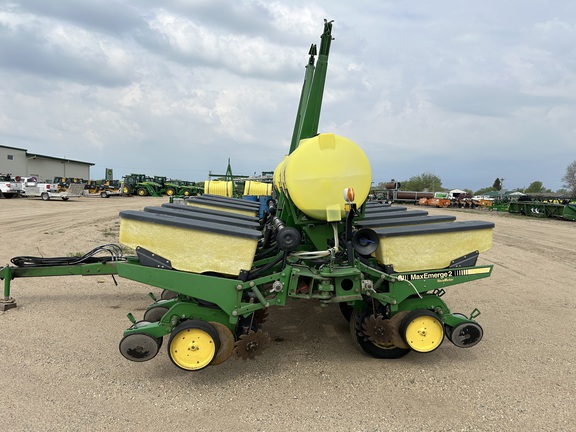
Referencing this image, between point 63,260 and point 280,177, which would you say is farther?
point 63,260

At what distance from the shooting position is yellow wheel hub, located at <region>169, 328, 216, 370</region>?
3.11 meters

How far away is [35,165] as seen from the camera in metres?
49.3

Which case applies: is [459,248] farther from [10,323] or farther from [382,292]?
[10,323]

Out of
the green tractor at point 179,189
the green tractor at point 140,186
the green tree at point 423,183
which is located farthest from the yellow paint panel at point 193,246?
the green tree at point 423,183

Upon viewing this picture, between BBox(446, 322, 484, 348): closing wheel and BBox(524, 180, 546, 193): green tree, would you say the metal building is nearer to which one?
BBox(446, 322, 484, 348): closing wheel


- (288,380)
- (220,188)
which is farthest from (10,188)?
(288,380)

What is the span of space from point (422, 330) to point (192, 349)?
6.52 feet

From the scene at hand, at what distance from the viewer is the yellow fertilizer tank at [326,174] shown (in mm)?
3232

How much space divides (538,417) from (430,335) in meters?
0.94

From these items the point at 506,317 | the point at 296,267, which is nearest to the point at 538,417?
the point at 296,267

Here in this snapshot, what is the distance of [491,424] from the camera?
2.84 metres

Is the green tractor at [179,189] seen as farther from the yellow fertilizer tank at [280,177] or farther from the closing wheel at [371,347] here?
the closing wheel at [371,347]

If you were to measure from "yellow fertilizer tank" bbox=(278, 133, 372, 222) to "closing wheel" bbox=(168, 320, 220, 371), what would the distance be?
128cm

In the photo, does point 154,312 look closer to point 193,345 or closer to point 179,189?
point 193,345
